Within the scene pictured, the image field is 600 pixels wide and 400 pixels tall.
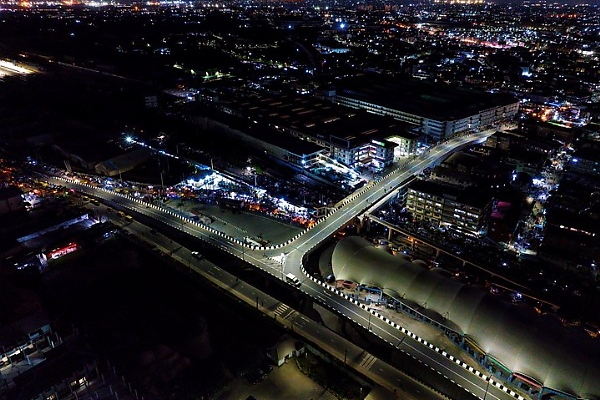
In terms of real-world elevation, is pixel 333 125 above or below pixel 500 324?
above

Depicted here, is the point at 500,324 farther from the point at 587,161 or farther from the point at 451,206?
the point at 587,161

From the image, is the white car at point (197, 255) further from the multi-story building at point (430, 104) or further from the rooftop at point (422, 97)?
the rooftop at point (422, 97)

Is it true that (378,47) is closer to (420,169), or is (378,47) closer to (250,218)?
(420,169)

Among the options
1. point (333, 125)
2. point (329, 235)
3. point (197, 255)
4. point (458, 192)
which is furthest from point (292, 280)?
point (333, 125)

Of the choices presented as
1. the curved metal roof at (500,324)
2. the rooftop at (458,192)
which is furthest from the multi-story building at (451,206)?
the curved metal roof at (500,324)

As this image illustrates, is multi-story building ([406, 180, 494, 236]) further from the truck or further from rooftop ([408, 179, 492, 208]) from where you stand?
the truck

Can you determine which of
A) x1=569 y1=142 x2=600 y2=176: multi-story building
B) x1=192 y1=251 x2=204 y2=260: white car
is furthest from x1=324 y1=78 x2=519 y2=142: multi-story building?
x1=192 y1=251 x2=204 y2=260: white car
